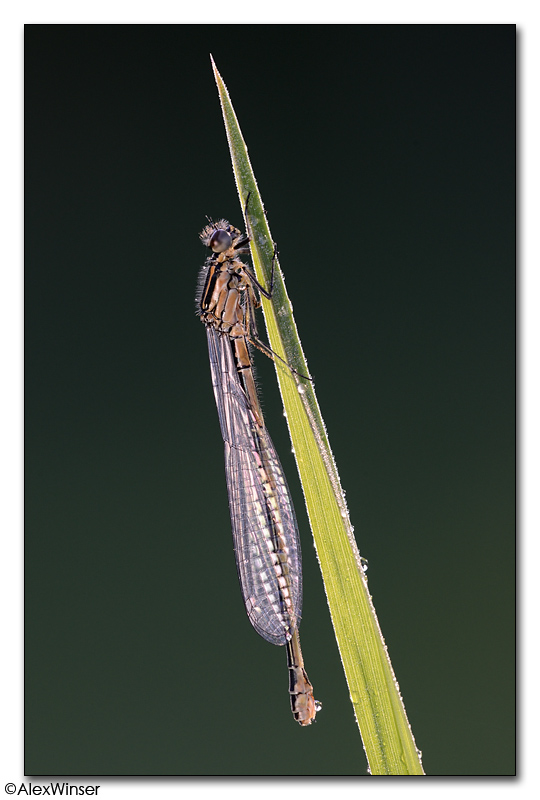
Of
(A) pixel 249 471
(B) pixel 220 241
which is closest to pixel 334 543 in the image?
(A) pixel 249 471

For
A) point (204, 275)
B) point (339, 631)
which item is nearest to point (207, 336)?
point (204, 275)

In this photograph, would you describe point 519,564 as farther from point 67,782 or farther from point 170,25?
point 170,25

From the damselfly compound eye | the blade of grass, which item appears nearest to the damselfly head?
the damselfly compound eye

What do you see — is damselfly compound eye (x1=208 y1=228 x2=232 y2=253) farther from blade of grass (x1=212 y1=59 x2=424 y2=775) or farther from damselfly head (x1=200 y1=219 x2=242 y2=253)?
blade of grass (x1=212 y1=59 x2=424 y2=775)

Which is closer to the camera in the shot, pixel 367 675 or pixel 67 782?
pixel 367 675

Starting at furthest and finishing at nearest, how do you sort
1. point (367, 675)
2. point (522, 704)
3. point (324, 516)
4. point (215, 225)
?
point (215, 225) → point (522, 704) → point (324, 516) → point (367, 675)

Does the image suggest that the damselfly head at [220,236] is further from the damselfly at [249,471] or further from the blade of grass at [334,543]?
the blade of grass at [334,543]

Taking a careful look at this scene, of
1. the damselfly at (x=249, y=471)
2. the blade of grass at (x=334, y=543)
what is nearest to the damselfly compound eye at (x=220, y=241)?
the damselfly at (x=249, y=471)

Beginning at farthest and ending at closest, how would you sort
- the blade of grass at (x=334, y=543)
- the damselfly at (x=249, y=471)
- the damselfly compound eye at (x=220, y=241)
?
the damselfly compound eye at (x=220, y=241), the damselfly at (x=249, y=471), the blade of grass at (x=334, y=543)
